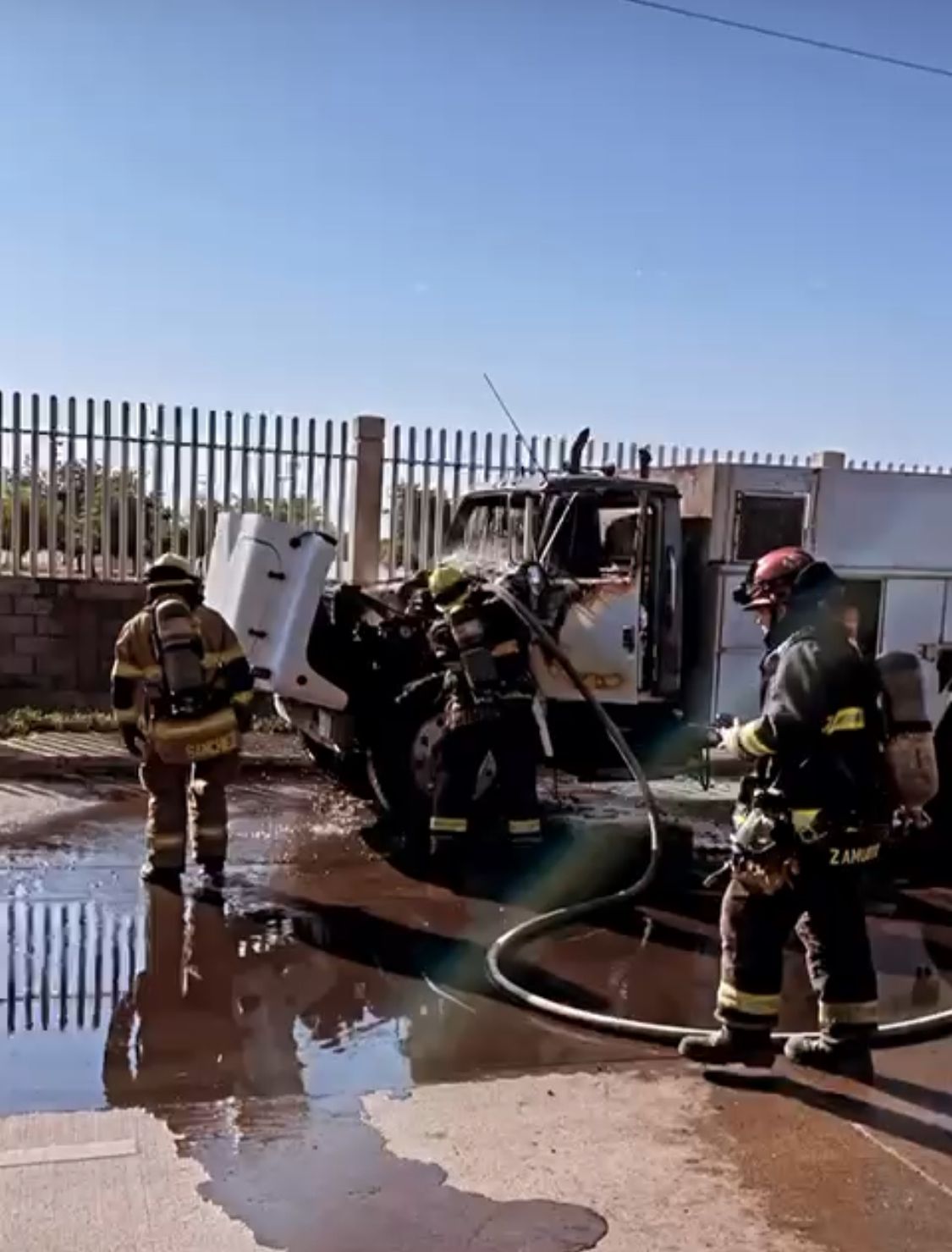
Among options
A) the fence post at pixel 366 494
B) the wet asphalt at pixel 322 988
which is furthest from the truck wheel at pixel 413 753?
the fence post at pixel 366 494

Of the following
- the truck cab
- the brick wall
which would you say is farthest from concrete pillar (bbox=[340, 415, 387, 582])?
the truck cab

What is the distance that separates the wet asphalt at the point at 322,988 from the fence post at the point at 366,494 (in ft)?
14.8

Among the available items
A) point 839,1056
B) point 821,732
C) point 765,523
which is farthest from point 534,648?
point 839,1056

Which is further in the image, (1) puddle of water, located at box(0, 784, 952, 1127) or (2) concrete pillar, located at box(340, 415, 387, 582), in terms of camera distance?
(2) concrete pillar, located at box(340, 415, 387, 582)

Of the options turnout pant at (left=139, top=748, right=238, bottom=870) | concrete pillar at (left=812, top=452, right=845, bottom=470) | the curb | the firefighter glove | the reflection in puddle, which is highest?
concrete pillar at (left=812, top=452, right=845, bottom=470)

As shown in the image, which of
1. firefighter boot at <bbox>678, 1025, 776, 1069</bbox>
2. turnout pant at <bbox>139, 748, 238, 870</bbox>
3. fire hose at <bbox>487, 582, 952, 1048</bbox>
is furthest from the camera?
turnout pant at <bbox>139, 748, 238, 870</bbox>

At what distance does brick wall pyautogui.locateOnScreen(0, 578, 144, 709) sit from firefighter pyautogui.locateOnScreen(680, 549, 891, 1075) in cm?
791

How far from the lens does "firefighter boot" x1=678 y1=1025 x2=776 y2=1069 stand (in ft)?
13.4

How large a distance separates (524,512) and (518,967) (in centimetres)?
297

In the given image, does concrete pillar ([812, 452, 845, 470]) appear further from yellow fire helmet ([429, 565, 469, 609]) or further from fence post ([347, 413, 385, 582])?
yellow fire helmet ([429, 565, 469, 609])

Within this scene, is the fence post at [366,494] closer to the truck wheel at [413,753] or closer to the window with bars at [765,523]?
the truck wheel at [413,753]

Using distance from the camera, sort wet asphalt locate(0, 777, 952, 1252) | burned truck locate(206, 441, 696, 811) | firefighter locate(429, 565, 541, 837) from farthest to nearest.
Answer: burned truck locate(206, 441, 696, 811), firefighter locate(429, 565, 541, 837), wet asphalt locate(0, 777, 952, 1252)

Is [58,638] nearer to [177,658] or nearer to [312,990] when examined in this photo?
[177,658]

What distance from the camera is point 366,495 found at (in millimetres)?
11539
